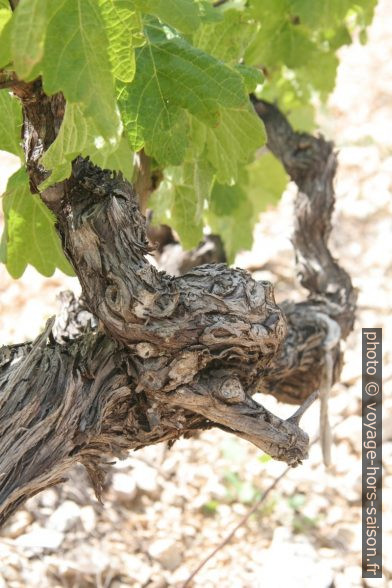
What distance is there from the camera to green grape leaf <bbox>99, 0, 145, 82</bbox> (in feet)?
3.98

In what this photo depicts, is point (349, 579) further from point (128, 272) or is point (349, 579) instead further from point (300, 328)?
point (128, 272)

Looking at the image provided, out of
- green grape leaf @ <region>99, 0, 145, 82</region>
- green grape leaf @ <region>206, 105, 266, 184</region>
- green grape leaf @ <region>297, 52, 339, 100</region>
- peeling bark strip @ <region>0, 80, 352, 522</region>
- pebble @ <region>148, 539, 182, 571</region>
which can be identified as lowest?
peeling bark strip @ <region>0, 80, 352, 522</region>

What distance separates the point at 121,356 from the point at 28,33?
0.73 m

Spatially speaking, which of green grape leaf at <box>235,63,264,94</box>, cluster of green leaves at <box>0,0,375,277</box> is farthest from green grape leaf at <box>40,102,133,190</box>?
green grape leaf at <box>235,63,264,94</box>

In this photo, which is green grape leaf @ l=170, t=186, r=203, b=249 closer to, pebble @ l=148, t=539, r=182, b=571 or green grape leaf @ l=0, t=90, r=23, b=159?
green grape leaf @ l=0, t=90, r=23, b=159

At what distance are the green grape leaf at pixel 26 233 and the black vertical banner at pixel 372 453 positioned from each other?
1486 mm

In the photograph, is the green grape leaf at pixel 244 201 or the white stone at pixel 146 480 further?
the white stone at pixel 146 480

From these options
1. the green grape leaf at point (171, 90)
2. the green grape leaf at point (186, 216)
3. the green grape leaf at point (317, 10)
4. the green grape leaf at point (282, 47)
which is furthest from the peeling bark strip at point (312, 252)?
the green grape leaf at point (171, 90)

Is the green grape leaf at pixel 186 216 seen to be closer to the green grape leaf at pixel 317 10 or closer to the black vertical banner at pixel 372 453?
the green grape leaf at pixel 317 10

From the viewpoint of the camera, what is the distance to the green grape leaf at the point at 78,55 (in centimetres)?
119

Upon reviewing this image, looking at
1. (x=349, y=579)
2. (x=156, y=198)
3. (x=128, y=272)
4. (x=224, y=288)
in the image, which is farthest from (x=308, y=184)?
(x=349, y=579)

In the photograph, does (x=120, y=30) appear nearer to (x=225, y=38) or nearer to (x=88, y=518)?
(x=225, y=38)

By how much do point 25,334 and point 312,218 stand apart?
1683 mm

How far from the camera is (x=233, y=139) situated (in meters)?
1.67
